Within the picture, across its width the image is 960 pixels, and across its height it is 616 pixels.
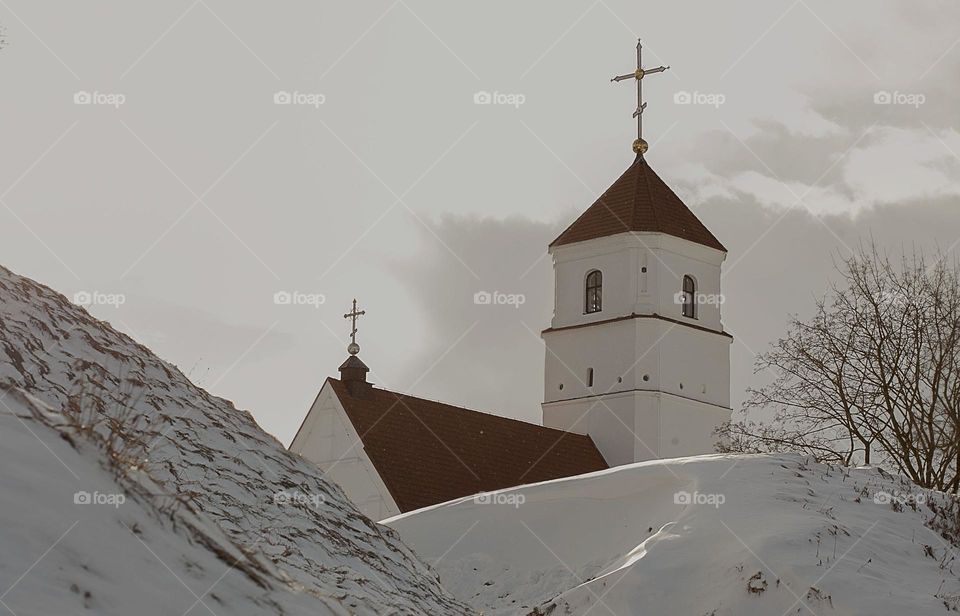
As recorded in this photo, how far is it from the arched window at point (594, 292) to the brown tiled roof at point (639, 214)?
1266 millimetres

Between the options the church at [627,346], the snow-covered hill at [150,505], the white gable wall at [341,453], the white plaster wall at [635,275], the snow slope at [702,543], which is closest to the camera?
the snow-covered hill at [150,505]

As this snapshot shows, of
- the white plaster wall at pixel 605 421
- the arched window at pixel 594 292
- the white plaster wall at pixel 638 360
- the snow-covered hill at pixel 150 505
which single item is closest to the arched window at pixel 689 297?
the white plaster wall at pixel 638 360

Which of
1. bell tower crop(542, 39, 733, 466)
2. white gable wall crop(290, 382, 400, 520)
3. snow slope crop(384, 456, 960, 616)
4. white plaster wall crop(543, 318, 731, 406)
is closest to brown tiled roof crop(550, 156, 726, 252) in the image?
bell tower crop(542, 39, 733, 466)

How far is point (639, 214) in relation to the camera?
46125 mm

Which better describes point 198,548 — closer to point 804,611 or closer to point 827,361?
point 804,611

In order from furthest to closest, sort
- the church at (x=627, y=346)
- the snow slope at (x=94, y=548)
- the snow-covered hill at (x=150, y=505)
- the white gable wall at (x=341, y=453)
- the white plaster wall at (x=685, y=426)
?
the white plaster wall at (x=685, y=426)
the church at (x=627, y=346)
the white gable wall at (x=341, y=453)
the snow-covered hill at (x=150, y=505)
the snow slope at (x=94, y=548)

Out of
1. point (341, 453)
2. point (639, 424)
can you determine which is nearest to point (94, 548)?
point (341, 453)

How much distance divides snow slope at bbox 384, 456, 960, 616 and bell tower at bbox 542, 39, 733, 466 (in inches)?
1065

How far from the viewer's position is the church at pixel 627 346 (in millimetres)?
41625

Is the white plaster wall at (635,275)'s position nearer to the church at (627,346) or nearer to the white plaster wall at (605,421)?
the church at (627,346)

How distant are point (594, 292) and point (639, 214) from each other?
296 centimetres

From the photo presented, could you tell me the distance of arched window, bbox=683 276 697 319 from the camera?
46.1m

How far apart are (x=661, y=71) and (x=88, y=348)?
43.1 meters

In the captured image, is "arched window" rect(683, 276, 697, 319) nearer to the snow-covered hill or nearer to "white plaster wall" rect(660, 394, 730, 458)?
"white plaster wall" rect(660, 394, 730, 458)
